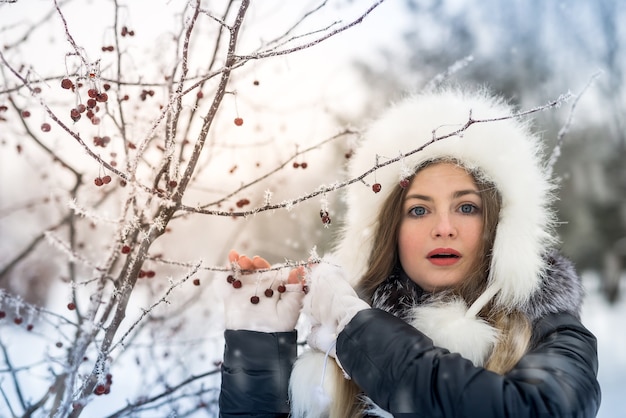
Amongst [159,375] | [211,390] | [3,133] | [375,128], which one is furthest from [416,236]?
[3,133]

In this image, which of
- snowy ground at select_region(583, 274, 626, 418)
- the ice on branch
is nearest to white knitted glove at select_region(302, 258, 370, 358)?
the ice on branch

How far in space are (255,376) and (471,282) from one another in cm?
73

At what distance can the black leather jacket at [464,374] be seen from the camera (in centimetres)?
112

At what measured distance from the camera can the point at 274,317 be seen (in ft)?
5.66

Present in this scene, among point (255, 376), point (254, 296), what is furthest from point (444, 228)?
point (255, 376)

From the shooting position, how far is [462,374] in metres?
1.16

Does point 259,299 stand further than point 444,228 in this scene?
Yes

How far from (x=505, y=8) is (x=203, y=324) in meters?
5.23

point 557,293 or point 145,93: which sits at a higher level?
point 145,93

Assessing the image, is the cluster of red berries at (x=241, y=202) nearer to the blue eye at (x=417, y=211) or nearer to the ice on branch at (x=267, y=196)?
the ice on branch at (x=267, y=196)

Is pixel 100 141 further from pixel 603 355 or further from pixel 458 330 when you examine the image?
pixel 603 355

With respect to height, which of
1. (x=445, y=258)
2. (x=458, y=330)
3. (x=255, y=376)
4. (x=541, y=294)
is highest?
(x=445, y=258)

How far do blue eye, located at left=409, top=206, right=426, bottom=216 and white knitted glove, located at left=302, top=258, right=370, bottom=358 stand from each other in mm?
294

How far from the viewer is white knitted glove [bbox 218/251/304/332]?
1707 mm
